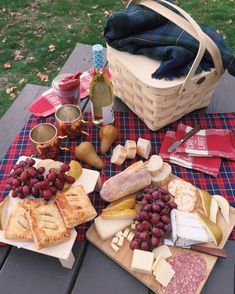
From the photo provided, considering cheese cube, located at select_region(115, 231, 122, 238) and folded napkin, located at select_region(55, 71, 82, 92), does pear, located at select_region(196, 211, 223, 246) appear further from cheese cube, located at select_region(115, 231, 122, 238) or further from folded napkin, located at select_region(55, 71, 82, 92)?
folded napkin, located at select_region(55, 71, 82, 92)

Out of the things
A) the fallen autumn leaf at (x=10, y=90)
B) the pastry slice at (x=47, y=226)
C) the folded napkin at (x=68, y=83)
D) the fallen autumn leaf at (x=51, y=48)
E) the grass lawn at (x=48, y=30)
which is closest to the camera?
the pastry slice at (x=47, y=226)

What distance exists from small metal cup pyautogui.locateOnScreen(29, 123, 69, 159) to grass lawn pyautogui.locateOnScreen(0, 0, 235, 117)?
55.2 inches

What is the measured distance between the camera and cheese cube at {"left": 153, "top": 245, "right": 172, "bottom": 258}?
1.00m

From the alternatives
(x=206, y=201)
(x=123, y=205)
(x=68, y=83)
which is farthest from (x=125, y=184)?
(x=68, y=83)

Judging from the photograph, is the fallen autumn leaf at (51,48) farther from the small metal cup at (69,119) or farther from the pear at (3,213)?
the pear at (3,213)

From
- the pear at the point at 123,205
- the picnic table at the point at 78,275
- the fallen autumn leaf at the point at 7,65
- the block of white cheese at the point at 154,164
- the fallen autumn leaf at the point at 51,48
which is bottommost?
the fallen autumn leaf at the point at 7,65

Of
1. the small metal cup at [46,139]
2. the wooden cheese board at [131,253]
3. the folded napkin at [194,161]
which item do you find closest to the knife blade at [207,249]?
the wooden cheese board at [131,253]

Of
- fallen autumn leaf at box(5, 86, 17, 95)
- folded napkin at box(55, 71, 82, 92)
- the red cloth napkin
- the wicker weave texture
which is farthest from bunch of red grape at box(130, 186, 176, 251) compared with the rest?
fallen autumn leaf at box(5, 86, 17, 95)

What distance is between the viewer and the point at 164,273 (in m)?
0.96

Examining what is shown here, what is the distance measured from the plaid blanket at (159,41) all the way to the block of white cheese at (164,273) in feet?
2.19

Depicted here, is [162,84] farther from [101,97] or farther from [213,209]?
[213,209]

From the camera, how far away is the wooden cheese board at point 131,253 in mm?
964

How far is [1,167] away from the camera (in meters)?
1.30

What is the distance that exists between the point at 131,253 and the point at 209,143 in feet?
1.92
